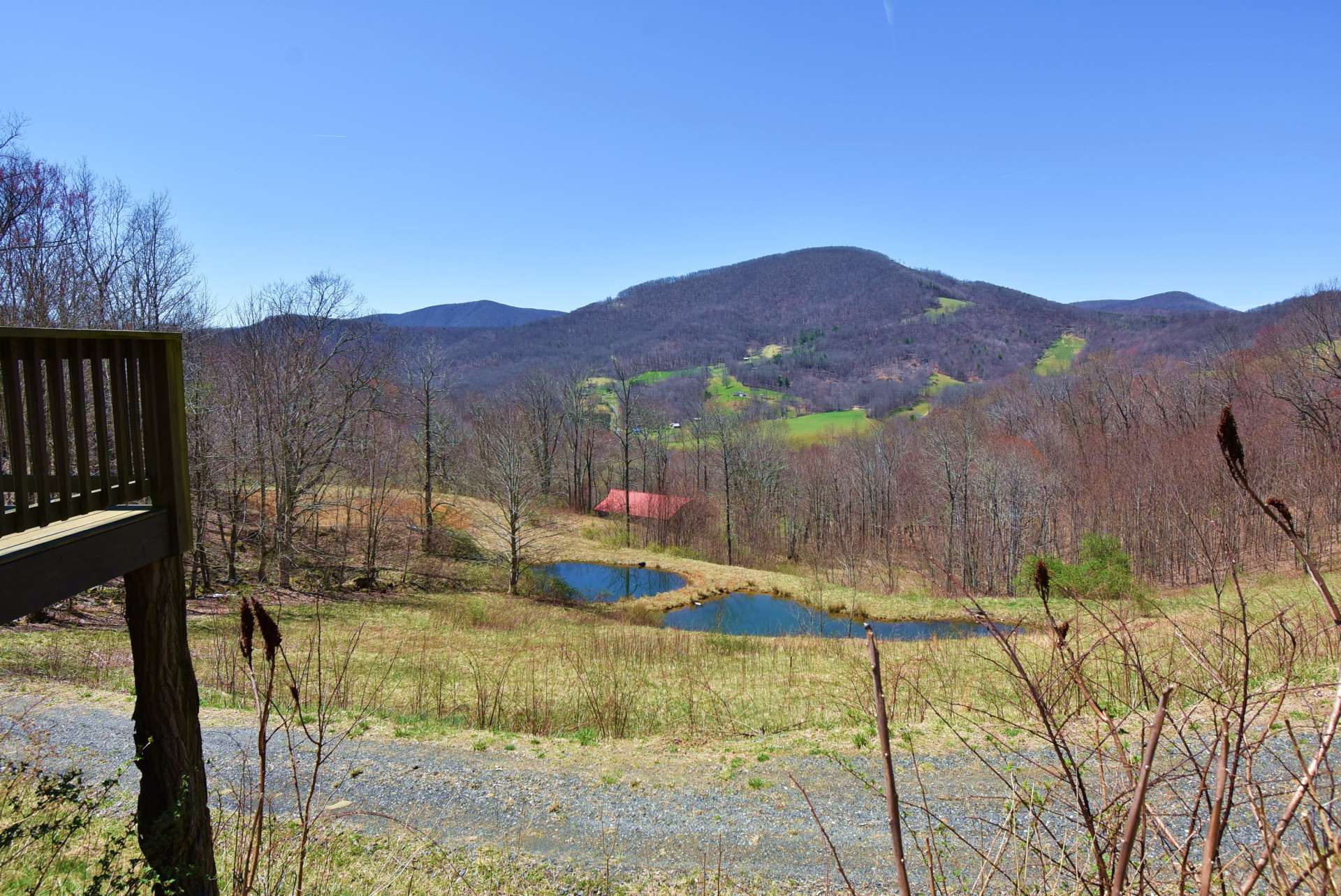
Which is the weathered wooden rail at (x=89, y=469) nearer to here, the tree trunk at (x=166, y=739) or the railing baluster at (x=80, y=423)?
the railing baluster at (x=80, y=423)

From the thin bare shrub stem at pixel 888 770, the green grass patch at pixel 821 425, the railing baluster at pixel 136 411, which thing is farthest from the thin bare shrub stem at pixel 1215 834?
the green grass patch at pixel 821 425

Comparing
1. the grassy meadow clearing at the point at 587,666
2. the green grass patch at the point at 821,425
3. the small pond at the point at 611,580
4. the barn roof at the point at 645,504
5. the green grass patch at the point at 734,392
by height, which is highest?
the green grass patch at the point at 734,392

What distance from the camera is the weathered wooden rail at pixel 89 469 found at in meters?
3.11

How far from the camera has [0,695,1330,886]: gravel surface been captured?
19.8 ft

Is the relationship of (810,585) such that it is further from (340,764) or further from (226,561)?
(340,764)

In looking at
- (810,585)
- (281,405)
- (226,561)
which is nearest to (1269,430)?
(810,585)

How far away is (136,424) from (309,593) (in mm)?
19676

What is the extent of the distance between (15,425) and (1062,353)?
126707 millimetres

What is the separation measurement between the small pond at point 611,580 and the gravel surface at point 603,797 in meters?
20.7

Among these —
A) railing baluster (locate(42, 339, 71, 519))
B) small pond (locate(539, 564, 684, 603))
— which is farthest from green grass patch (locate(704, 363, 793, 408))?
railing baluster (locate(42, 339, 71, 519))

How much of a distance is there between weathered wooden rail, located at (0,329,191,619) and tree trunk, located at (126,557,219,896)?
258 millimetres

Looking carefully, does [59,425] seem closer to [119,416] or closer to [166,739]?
[119,416]

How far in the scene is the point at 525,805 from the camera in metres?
6.86

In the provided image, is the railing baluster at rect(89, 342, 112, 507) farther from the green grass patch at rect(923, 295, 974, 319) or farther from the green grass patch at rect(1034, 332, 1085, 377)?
the green grass patch at rect(923, 295, 974, 319)
